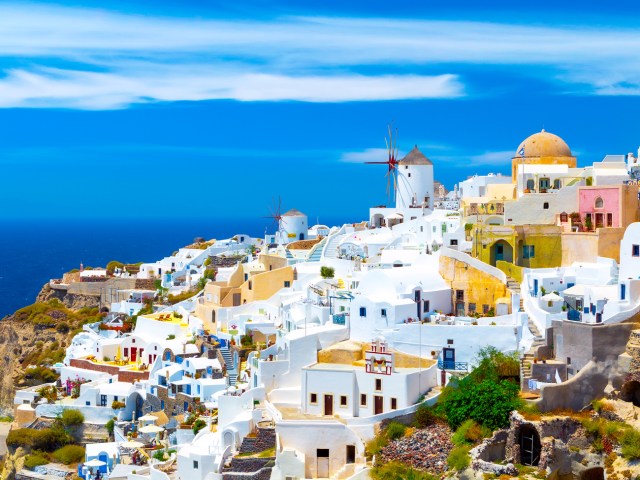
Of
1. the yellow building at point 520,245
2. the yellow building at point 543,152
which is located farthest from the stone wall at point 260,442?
the yellow building at point 543,152

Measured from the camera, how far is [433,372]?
30406 millimetres

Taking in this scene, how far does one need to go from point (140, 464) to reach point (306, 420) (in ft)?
22.2

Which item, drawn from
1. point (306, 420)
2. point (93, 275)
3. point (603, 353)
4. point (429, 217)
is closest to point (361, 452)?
point (306, 420)

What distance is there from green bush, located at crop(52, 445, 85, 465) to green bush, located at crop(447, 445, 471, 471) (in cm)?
1632

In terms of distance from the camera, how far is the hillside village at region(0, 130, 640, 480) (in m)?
27.3

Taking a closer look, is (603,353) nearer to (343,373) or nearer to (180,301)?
(343,373)

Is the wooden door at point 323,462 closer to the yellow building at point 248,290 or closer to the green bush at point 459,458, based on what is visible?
the green bush at point 459,458

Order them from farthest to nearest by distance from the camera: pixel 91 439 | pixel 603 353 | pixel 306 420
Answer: pixel 91 439 < pixel 306 420 < pixel 603 353

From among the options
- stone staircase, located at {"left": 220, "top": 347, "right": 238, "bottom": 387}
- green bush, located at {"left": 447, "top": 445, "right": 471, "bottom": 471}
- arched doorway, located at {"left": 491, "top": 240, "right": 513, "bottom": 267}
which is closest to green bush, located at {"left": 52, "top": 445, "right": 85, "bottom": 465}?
stone staircase, located at {"left": 220, "top": 347, "right": 238, "bottom": 387}

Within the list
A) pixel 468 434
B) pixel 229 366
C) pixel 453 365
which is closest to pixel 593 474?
pixel 468 434

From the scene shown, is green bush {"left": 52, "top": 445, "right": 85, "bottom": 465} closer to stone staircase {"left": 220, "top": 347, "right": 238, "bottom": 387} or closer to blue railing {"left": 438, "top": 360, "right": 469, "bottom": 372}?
stone staircase {"left": 220, "top": 347, "right": 238, "bottom": 387}

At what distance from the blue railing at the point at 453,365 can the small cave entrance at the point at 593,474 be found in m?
5.34

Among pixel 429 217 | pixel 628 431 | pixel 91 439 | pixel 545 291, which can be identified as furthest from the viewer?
pixel 429 217

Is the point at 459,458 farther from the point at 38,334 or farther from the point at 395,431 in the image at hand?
the point at 38,334
